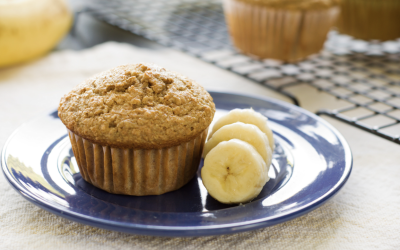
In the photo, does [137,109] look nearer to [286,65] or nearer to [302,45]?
[302,45]

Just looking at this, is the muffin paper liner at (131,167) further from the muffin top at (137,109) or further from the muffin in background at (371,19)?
the muffin in background at (371,19)

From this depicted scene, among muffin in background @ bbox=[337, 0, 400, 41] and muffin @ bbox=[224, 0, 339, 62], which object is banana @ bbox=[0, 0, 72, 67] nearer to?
muffin @ bbox=[224, 0, 339, 62]

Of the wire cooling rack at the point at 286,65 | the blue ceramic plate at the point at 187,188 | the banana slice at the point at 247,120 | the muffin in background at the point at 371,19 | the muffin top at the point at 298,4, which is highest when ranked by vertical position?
the muffin top at the point at 298,4

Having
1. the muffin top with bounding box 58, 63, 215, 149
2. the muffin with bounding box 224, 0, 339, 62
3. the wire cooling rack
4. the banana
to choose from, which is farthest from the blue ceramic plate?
the banana

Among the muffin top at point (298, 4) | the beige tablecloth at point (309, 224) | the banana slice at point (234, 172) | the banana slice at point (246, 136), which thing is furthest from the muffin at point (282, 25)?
the banana slice at point (234, 172)

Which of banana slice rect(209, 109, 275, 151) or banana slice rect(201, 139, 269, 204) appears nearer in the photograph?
banana slice rect(201, 139, 269, 204)

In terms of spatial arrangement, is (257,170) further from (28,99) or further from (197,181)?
(28,99)
